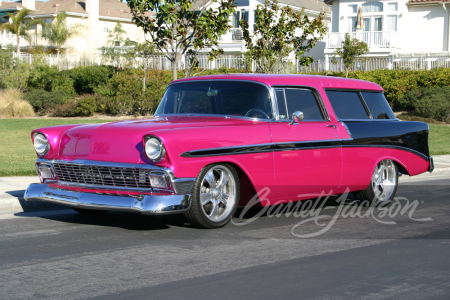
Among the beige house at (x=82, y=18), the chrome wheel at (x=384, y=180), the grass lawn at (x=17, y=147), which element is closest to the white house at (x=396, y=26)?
the grass lawn at (x=17, y=147)

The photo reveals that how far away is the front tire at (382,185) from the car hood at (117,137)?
2.50 meters

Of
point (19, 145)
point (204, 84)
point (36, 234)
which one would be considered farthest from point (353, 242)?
point (19, 145)

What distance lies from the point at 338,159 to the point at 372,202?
1.34m

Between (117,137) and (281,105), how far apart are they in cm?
212

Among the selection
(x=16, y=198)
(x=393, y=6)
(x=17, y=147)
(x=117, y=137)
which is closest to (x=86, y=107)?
(x=17, y=147)

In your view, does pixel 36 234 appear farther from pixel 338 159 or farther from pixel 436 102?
pixel 436 102

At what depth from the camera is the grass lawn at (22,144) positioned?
1104 cm

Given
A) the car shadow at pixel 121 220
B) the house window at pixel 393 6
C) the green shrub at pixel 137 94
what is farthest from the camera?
the house window at pixel 393 6

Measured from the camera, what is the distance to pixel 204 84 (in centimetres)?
734

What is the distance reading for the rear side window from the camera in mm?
7117

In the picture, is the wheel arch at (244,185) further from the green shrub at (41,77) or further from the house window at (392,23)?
the house window at (392,23)

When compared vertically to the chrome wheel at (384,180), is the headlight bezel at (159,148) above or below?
above

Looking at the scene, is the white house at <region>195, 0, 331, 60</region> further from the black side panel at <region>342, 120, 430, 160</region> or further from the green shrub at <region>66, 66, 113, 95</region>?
the black side panel at <region>342, 120, 430, 160</region>

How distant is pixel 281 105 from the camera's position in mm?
7090
